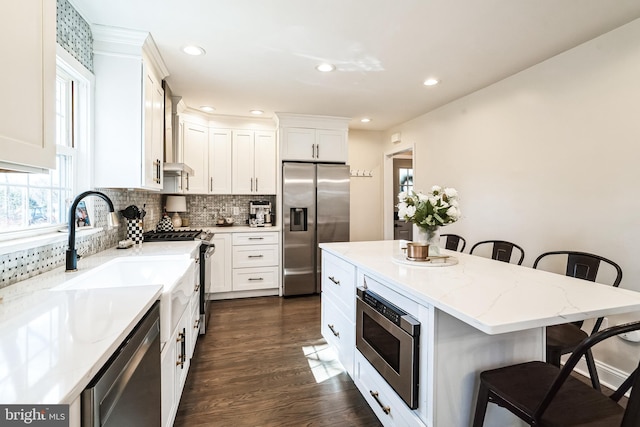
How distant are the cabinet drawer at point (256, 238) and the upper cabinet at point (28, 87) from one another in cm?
290

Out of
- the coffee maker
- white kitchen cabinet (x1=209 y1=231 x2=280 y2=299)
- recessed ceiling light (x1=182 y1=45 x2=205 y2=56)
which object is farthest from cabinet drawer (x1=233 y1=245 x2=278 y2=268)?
recessed ceiling light (x1=182 y1=45 x2=205 y2=56)

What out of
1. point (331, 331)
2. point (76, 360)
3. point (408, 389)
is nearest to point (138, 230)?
point (331, 331)

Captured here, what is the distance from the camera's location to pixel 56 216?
1819 millimetres

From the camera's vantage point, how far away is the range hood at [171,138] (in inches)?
122

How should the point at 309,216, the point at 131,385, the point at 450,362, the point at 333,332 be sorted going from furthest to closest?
the point at 309,216 → the point at 333,332 → the point at 450,362 → the point at 131,385

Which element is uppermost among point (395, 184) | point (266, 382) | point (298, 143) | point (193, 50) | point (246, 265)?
point (193, 50)

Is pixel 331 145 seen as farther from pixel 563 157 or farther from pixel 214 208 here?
pixel 563 157

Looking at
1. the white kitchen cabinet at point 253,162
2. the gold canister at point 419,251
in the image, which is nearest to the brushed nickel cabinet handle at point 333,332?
the gold canister at point 419,251

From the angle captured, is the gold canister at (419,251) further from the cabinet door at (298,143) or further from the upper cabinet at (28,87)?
the cabinet door at (298,143)

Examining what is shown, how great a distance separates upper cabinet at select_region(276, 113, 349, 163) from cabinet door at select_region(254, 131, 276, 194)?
327 millimetres

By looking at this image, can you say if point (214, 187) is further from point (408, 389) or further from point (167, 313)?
point (408, 389)

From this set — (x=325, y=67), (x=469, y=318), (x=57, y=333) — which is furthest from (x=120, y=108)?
(x=469, y=318)

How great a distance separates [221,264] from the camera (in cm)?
394

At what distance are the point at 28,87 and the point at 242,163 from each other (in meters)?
3.31
